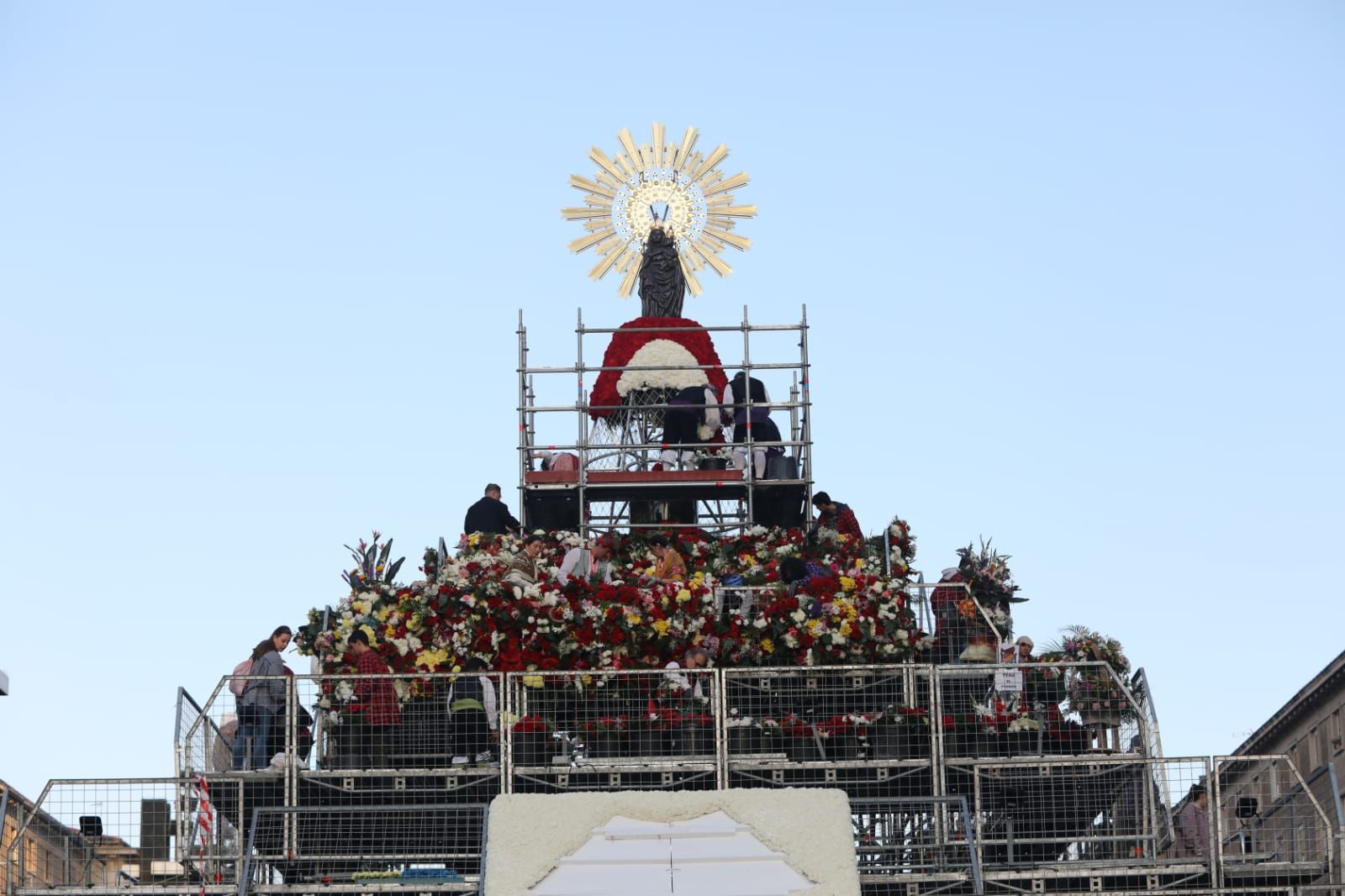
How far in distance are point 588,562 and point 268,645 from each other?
4873 millimetres

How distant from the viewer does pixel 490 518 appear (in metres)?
32.2

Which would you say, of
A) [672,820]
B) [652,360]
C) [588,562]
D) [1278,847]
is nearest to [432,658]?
[588,562]

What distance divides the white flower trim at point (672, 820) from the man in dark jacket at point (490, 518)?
32.3 ft

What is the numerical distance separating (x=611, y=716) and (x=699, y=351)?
42.4 ft

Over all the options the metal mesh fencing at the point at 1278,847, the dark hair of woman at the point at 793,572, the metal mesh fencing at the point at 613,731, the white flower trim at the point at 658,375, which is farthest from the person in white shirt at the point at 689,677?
the white flower trim at the point at 658,375

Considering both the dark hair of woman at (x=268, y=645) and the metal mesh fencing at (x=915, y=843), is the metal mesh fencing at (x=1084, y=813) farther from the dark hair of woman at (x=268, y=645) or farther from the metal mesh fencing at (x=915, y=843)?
the dark hair of woman at (x=268, y=645)

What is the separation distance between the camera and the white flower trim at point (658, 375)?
3600cm

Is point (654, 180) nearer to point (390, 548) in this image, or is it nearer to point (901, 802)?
point (390, 548)

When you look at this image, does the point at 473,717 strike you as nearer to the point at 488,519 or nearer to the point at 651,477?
the point at 488,519

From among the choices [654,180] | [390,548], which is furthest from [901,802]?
[654,180]

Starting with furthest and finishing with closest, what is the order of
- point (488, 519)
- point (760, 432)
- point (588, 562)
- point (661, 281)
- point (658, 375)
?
point (661, 281)
point (658, 375)
point (760, 432)
point (488, 519)
point (588, 562)

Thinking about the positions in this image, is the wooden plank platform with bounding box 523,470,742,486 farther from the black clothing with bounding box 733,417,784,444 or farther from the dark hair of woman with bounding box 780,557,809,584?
the dark hair of woman with bounding box 780,557,809,584

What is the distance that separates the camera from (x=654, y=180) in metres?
38.5

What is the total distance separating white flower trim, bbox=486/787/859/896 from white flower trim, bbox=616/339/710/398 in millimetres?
14157
